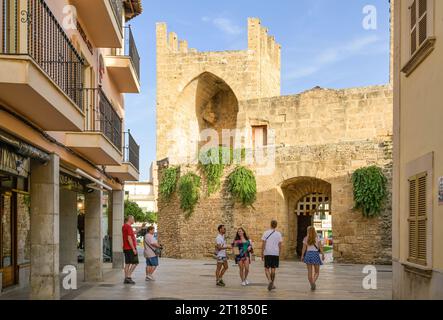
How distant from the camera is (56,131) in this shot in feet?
37.7

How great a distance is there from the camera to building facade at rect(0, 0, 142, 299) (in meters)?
8.79

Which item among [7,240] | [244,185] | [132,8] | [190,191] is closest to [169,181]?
[190,191]

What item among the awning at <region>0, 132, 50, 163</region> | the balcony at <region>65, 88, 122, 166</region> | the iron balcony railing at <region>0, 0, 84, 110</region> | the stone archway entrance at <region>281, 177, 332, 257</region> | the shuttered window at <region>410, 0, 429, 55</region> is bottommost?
the stone archway entrance at <region>281, 177, 332, 257</region>

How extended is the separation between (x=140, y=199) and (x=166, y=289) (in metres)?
74.4

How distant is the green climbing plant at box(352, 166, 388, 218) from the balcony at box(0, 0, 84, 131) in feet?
52.8

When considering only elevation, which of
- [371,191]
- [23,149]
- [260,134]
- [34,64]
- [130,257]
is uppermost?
[260,134]

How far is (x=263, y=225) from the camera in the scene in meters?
27.6

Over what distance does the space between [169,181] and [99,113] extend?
15.0 metres

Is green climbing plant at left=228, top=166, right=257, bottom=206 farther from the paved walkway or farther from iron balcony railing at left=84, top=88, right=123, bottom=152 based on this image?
iron balcony railing at left=84, top=88, right=123, bottom=152

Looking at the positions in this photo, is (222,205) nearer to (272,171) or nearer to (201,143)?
(272,171)

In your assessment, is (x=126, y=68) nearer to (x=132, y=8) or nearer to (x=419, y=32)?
(x=132, y=8)

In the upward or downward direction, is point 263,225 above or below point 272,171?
below

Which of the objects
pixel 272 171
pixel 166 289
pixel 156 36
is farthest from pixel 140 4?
pixel 156 36

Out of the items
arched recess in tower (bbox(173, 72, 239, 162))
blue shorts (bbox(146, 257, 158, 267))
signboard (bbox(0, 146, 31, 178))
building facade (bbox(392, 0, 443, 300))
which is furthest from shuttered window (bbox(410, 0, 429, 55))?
arched recess in tower (bbox(173, 72, 239, 162))
